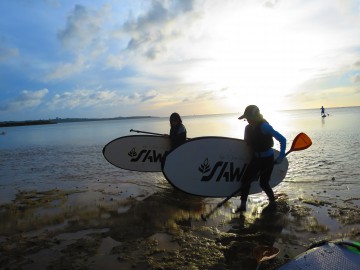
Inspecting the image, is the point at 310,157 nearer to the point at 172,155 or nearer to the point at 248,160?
the point at 248,160

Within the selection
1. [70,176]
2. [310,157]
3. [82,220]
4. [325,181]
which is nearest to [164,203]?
[82,220]

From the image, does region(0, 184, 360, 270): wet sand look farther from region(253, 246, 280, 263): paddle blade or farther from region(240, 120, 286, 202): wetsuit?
region(240, 120, 286, 202): wetsuit

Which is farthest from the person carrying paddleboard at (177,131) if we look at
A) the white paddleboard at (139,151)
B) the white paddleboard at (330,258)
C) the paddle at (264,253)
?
the white paddleboard at (330,258)

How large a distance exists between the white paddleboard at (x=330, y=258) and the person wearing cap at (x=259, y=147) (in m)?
3.00

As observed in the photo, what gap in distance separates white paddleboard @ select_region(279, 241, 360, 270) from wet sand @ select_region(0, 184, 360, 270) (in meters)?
0.73

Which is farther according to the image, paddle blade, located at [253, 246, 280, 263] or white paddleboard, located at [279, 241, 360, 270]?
paddle blade, located at [253, 246, 280, 263]

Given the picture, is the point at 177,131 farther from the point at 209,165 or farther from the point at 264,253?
the point at 264,253

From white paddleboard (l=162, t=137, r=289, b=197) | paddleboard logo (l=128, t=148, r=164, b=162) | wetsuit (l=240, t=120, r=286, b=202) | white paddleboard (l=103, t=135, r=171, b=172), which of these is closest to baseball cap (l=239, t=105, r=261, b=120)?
wetsuit (l=240, t=120, r=286, b=202)

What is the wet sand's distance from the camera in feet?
13.8

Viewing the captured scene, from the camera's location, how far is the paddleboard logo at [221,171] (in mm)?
6988

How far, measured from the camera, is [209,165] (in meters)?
6.99

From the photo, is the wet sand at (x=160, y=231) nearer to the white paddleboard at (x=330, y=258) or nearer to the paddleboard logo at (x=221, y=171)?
the paddleboard logo at (x=221, y=171)

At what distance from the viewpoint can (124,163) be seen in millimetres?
10055

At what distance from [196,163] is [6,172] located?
392 inches
